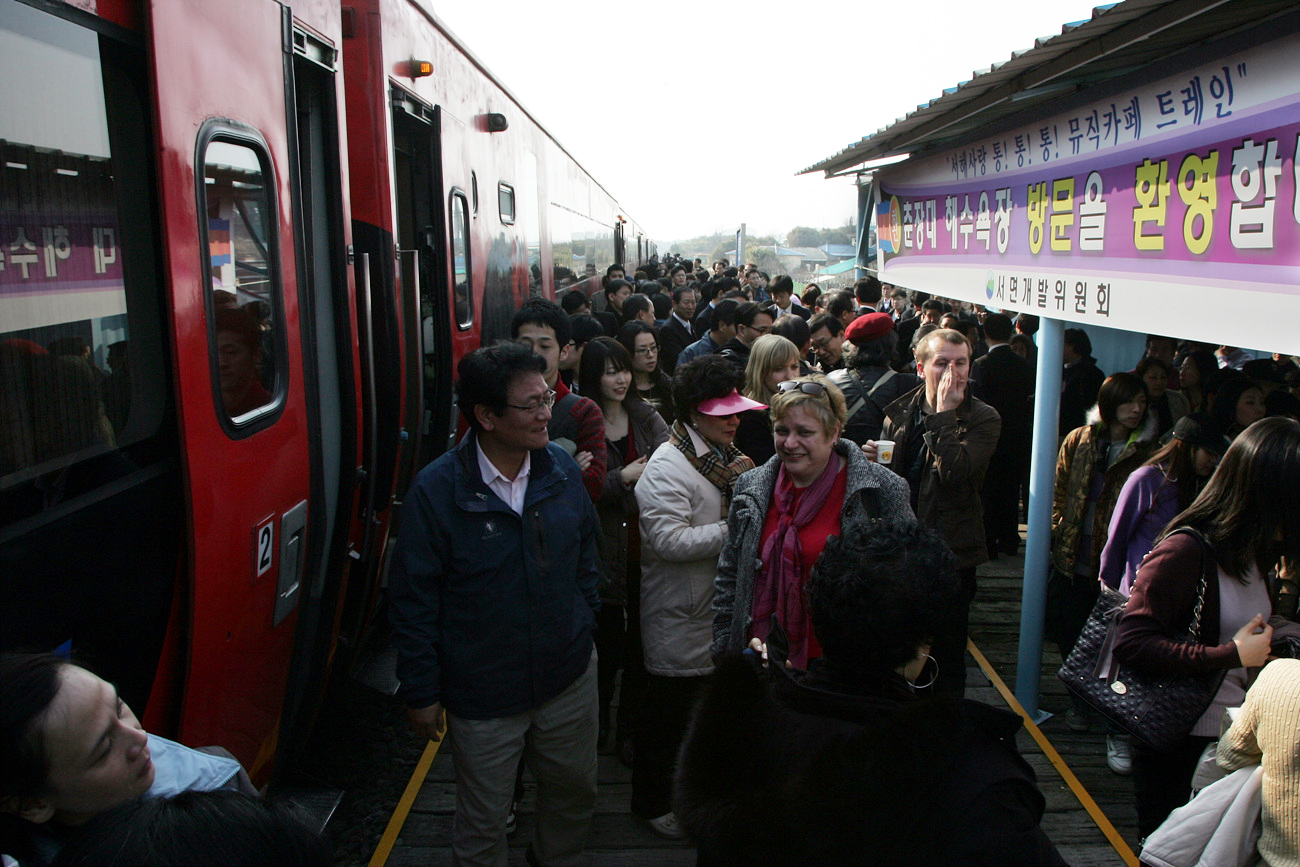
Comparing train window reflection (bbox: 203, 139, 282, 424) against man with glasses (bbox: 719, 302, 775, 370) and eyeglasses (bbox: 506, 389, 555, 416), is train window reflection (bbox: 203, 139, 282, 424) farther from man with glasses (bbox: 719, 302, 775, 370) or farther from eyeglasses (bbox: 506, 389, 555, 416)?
man with glasses (bbox: 719, 302, 775, 370)

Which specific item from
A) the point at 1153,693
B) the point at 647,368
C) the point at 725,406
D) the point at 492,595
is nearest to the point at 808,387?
the point at 725,406

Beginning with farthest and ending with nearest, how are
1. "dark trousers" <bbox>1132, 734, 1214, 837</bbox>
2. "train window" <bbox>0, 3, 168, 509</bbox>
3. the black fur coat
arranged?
"dark trousers" <bbox>1132, 734, 1214, 837</bbox> → "train window" <bbox>0, 3, 168, 509</bbox> → the black fur coat

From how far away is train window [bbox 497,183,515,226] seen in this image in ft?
22.0

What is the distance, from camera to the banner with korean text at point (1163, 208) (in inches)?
94.1

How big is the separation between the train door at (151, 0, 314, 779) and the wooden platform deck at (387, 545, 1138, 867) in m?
0.81

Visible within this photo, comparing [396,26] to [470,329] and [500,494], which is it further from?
[500,494]

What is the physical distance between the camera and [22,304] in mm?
1909

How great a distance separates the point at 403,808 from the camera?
146 inches

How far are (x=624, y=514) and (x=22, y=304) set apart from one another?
2.36m

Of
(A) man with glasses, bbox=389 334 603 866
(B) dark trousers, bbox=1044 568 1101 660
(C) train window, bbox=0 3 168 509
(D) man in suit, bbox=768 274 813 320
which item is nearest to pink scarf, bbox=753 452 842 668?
(A) man with glasses, bbox=389 334 603 866

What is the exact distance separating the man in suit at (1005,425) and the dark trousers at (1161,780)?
3645 millimetres

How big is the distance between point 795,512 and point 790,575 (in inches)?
8.6

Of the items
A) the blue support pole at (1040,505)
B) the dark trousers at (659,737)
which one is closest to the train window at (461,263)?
the dark trousers at (659,737)

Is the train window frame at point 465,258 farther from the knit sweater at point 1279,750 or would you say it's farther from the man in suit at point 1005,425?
the knit sweater at point 1279,750
